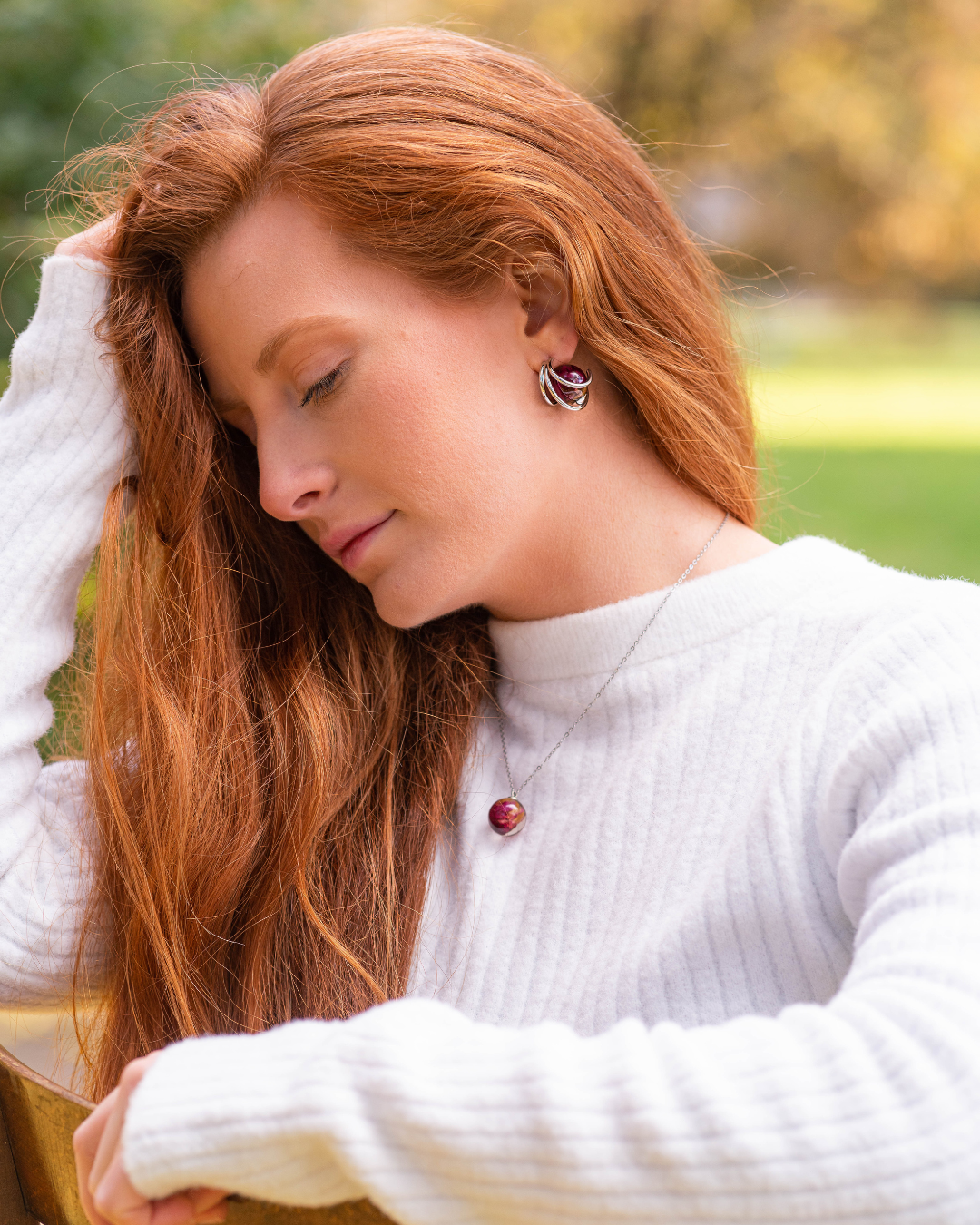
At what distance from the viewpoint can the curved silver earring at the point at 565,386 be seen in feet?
5.47

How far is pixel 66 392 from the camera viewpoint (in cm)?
185

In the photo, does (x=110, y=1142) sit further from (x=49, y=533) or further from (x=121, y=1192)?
Result: (x=49, y=533)

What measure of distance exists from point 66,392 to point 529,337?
2.36ft

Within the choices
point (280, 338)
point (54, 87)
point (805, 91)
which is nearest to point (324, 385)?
point (280, 338)

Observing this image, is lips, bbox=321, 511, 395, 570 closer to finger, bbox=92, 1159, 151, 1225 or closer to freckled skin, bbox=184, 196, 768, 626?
freckled skin, bbox=184, 196, 768, 626

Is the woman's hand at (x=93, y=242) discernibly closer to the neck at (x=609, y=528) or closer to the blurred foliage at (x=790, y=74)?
the neck at (x=609, y=528)

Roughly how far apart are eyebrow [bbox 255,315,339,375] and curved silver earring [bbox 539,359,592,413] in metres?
0.30

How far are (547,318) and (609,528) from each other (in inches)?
11.8

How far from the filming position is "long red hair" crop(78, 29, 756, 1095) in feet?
5.25

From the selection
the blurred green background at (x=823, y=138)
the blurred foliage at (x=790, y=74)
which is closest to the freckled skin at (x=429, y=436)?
the blurred green background at (x=823, y=138)

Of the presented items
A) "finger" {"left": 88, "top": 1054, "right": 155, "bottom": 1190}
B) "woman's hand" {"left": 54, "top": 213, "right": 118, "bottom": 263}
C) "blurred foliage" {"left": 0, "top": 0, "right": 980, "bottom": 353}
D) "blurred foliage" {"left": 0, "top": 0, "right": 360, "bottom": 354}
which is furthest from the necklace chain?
"blurred foliage" {"left": 0, "top": 0, "right": 980, "bottom": 353}

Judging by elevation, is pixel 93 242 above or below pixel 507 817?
above

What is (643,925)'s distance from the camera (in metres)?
1.50

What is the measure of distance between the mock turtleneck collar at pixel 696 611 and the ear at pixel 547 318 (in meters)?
0.36
